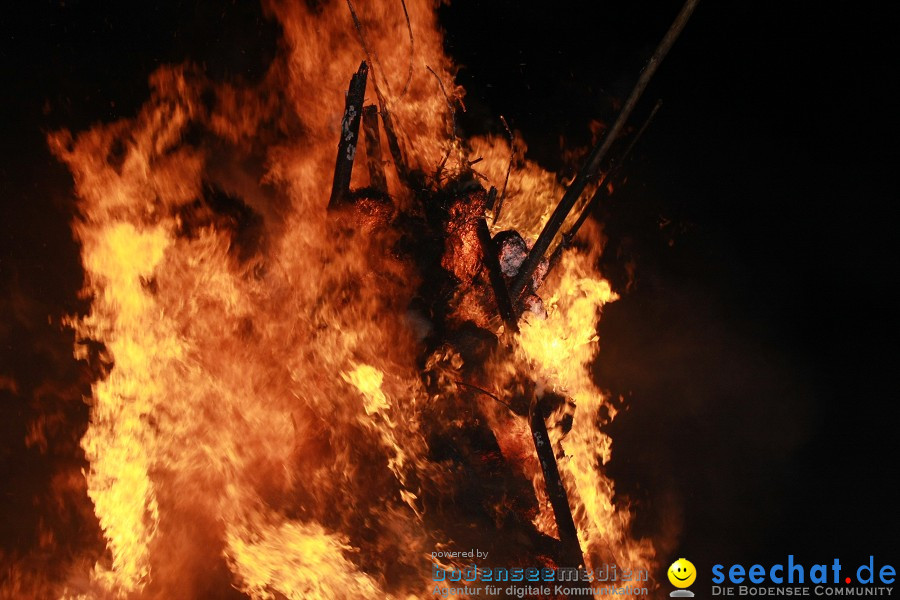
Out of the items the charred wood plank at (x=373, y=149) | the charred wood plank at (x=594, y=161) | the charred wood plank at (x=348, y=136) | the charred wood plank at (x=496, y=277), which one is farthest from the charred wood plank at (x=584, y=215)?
the charred wood plank at (x=348, y=136)

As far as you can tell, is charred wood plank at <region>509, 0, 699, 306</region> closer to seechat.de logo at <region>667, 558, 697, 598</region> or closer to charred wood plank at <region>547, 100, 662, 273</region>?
charred wood plank at <region>547, 100, 662, 273</region>

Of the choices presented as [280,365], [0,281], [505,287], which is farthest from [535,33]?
[0,281]

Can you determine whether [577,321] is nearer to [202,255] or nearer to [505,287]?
[505,287]

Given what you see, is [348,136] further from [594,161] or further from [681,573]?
[681,573]

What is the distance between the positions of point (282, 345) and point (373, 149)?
1.74 m

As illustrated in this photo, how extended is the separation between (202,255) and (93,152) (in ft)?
3.68

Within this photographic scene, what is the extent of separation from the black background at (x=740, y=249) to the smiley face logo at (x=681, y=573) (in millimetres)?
115

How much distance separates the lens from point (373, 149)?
4.08m

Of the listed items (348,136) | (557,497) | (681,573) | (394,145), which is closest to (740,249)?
(557,497)

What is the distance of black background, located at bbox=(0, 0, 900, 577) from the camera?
4859 millimetres

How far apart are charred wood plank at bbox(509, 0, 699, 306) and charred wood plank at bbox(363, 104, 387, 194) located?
1.31m

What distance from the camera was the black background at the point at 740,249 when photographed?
486cm

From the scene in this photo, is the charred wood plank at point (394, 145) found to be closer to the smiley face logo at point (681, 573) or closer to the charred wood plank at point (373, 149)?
the charred wood plank at point (373, 149)

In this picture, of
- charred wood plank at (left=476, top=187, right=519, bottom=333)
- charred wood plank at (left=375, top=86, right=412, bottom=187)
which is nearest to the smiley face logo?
charred wood plank at (left=476, top=187, right=519, bottom=333)
